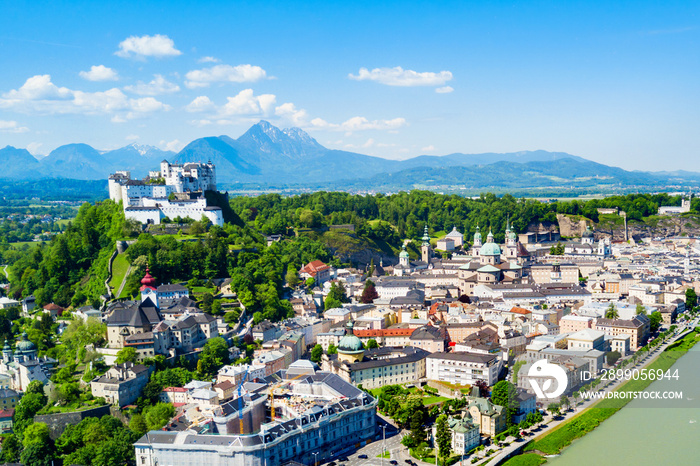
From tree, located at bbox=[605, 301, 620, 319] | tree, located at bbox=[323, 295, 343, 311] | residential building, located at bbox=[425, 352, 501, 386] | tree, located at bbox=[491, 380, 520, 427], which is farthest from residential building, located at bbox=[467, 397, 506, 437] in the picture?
tree, located at bbox=[323, 295, 343, 311]

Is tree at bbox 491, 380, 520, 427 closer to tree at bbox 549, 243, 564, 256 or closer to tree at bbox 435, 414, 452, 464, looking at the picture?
tree at bbox 435, 414, 452, 464

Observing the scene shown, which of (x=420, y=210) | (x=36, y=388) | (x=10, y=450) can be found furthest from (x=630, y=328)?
(x=420, y=210)

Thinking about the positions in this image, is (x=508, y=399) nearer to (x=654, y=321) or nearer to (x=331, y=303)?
(x=654, y=321)

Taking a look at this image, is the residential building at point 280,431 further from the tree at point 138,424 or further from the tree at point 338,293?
the tree at point 338,293

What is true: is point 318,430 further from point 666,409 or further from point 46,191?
point 46,191

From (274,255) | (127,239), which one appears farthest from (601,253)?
(127,239)

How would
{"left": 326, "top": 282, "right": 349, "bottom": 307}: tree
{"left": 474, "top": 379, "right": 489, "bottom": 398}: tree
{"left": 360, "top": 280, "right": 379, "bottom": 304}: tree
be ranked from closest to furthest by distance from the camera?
1. {"left": 474, "top": 379, "right": 489, "bottom": 398}: tree
2. {"left": 326, "top": 282, "right": 349, "bottom": 307}: tree
3. {"left": 360, "top": 280, "right": 379, "bottom": 304}: tree
